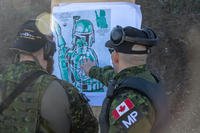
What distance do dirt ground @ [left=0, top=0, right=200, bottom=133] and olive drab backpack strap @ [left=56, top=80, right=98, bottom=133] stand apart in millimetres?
2401

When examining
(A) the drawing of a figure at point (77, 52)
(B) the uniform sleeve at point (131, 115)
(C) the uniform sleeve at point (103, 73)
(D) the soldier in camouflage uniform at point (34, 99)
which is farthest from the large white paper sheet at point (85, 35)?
(B) the uniform sleeve at point (131, 115)

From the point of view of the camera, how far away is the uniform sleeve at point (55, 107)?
8.73 ft

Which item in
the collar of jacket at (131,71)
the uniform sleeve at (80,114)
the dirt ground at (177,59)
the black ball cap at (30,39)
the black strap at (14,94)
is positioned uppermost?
the black ball cap at (30,39)

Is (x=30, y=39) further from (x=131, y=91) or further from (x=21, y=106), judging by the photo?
(x=131, y=91)

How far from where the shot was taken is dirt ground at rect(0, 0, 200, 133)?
5.35 metres

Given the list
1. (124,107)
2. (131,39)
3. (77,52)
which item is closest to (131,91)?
(124,107)

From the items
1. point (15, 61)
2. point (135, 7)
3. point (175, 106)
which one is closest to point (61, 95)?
point (15, 61)

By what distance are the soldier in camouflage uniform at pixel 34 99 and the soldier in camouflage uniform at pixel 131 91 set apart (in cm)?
21

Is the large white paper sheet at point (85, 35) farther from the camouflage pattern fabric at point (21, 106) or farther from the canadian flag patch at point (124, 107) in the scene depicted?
the canadian flag patch at point (124, 107)

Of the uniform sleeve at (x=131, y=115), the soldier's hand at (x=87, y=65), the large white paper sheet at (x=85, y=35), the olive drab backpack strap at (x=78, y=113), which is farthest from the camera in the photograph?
the large white paper sheet at (x=85, y=35)

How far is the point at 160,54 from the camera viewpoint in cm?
584

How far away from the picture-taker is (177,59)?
5.78 meters

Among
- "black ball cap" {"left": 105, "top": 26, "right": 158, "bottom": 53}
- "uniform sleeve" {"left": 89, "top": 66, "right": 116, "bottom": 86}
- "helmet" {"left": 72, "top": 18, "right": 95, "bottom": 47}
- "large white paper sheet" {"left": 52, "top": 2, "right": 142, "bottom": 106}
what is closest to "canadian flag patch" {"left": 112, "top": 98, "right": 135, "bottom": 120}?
"black ball cap" {"left": 105, "top": 26, "right": 158, "bottom": 53}

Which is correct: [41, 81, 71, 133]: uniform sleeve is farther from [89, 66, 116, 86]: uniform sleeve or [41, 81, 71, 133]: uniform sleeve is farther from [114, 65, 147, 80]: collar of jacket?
[89, 66, 116, 86]: uniform sleeve
